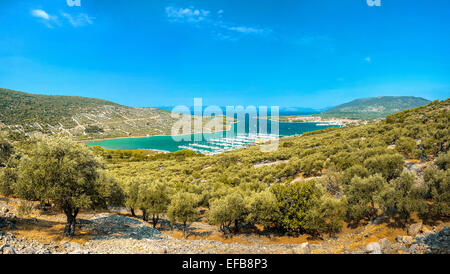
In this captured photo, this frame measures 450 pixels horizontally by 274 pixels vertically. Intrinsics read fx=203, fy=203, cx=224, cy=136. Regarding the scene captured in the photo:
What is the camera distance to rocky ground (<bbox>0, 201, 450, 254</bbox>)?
10974mm

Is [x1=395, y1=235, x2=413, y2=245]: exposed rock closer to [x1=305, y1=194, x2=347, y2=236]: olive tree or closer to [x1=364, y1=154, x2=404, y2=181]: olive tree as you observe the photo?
[x1=305, y1=194, x2=347, y2=236]: olive tree

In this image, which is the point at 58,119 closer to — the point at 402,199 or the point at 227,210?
the point at 227,210

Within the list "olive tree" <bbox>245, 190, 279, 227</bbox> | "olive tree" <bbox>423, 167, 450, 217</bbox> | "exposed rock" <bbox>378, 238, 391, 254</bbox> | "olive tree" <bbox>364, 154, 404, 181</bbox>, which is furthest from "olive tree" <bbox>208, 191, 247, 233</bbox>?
"olive tree" <bbox>364, 154, 404, 181</bbox>

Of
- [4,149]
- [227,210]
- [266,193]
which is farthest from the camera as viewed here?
[4,149]

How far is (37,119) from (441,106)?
20723 cm

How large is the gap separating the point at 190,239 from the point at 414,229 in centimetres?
1624

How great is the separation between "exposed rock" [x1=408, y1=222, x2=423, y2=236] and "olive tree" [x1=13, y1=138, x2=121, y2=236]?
20234 mm

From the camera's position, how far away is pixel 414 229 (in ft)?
41.9

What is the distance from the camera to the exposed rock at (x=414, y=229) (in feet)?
41.3

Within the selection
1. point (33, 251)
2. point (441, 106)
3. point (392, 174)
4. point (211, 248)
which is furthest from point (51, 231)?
point (441, 106)

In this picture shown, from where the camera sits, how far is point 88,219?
1952cm

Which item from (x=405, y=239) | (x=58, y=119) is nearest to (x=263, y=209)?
(x=405, y=239)

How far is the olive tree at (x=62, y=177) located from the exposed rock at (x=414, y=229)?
66.4 ft
